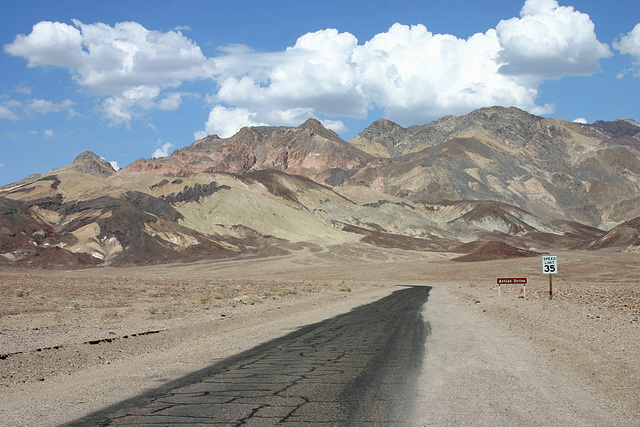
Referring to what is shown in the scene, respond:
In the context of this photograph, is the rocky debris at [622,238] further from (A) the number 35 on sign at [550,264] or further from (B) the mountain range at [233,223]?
(A) the number 35 on sign at [550,264]

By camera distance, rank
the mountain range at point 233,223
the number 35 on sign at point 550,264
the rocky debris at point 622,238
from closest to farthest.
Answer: the number 35 on sign at point 550,264
the rocky debris at point 622,238
the mountain range at point 233,223

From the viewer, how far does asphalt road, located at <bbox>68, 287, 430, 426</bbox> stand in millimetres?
6969

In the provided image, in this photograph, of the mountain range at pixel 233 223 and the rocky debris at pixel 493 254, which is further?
the mountain range at pixel 233 223

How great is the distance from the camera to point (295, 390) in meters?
8.44

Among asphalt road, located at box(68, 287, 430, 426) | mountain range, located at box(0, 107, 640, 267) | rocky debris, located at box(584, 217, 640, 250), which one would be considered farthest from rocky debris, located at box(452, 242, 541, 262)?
asphalt road, located at box(68, 287, 430, 426)

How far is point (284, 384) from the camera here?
29.1 feet

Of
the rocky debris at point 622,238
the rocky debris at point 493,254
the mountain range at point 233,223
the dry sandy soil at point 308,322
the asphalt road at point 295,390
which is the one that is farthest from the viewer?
the mountain range at point 233,223

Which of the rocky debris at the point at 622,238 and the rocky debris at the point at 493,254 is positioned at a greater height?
the rocky debris at the point at 622,238

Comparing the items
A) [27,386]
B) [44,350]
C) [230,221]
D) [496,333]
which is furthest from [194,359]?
[230,221]

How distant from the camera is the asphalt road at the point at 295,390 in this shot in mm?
6969

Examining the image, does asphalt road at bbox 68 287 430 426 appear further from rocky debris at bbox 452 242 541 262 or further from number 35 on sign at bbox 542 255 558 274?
rocky debris at bbox 452 242 541 262

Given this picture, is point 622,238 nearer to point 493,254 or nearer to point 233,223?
point 493,254

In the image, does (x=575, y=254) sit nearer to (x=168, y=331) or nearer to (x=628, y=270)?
(x=628, y=270)

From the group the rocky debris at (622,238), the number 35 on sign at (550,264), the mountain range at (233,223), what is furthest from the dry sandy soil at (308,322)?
the rocky debris at (622,238)
